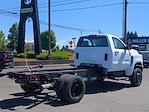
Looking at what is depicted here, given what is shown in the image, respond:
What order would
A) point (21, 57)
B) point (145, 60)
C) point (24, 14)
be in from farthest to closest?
point (24, 14), point (21, 57), point (145, 60)

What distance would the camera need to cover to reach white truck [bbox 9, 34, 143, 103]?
11891 mm

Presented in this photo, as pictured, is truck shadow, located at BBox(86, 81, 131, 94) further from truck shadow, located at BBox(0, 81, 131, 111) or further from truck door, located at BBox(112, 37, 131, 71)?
truck door, located at BBox(112, 37, 131, 71)

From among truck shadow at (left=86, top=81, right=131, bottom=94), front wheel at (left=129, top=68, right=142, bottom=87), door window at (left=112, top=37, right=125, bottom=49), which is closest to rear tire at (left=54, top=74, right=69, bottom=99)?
truck shadow at (left=86, top=81, right=131, bottom=94)

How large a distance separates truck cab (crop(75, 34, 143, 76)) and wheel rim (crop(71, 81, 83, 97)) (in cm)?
280

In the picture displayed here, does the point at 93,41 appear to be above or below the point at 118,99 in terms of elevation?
above

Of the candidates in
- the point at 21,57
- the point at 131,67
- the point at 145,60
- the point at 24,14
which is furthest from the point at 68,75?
the point at 24,14

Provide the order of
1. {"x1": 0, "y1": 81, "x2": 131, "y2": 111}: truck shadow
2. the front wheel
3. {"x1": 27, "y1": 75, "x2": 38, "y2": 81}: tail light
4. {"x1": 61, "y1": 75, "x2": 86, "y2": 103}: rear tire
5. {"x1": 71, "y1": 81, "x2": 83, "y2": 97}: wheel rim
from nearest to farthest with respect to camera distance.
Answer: {"x1": 0, "y1": 81, "x2": 131, "y2": 111}: truck shadow
{"x1": 27, "y1": 75, "x2": 38, "y2": 81}: tail light
{"x1": 61, "y1": 75, "x2": 86, "y2": 103}: rear tire
{"x1": 71, "y1": 81, "x2": 83, "y2": 97}: wheel rim
the front wheel

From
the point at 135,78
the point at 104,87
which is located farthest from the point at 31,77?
the point at 135,78

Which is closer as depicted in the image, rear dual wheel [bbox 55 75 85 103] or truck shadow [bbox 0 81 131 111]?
truck shadow [bbox 0 81 131 111]

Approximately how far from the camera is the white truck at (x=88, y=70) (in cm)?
1189

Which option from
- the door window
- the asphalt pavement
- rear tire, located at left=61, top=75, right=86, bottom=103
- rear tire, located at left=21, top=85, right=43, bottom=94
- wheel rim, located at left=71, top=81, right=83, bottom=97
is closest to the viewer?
the asphalt pavement

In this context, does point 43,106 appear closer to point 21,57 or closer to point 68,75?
point 68,75

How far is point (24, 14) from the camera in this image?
45469mm

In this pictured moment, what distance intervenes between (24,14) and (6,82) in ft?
94.6
